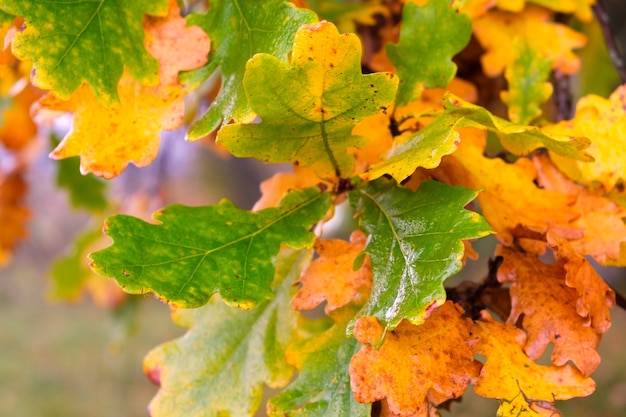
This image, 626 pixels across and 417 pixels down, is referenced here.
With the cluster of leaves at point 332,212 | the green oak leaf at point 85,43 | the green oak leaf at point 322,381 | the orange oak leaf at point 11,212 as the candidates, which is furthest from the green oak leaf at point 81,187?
the green oak leaf at point 322,381

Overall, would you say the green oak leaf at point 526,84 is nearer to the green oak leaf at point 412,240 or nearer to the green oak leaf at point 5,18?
the green oak leaf at point 412,240

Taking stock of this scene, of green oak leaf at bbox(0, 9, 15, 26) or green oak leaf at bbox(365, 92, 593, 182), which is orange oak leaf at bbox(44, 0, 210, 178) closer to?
green oak leaf at bbox(0, 9, 15, 26)

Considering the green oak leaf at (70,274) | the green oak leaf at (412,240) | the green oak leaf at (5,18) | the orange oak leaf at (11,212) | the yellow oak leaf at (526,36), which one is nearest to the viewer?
the green oak leaf at (412,240)

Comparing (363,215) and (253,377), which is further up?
(363,215)

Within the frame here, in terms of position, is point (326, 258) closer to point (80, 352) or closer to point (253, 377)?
point (253, 377)

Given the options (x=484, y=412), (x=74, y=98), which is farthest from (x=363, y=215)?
(x=484, y=412)

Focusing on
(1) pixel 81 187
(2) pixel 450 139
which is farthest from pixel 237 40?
(1) pixel 81 187
